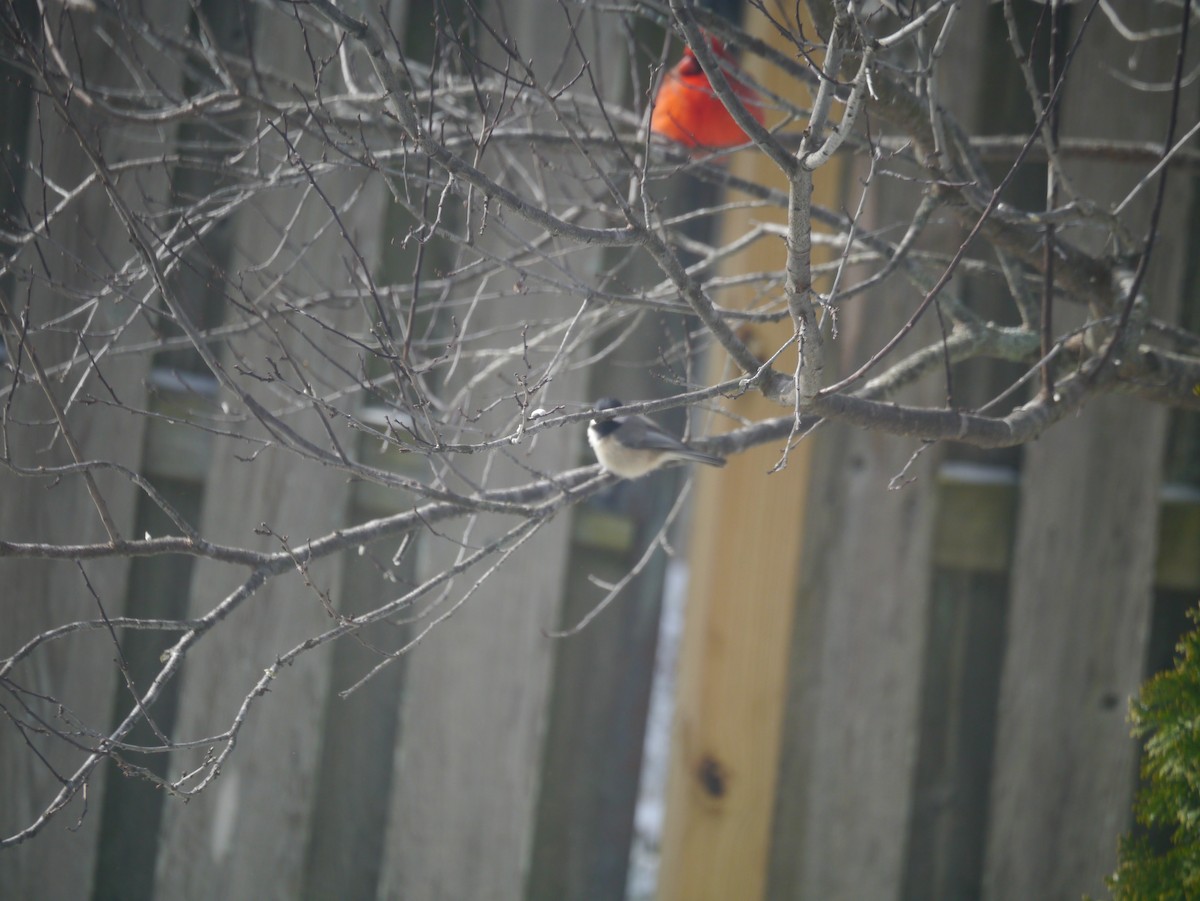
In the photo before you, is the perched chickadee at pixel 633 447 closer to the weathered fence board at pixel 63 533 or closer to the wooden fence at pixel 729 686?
the wooden fence at pixel 729 686

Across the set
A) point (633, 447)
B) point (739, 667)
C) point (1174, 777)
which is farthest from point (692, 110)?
point (1174, 777)

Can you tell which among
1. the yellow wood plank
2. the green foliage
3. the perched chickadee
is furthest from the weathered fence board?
the green foliage

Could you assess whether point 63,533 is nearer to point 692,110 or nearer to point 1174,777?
point 692,110

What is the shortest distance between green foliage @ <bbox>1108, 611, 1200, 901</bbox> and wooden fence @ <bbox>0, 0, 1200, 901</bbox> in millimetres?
1014

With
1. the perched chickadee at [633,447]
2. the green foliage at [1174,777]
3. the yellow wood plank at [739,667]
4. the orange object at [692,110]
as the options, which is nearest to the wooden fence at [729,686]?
the yellow wood plank at [739,667]

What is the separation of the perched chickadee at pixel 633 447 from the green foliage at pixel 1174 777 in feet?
3.79

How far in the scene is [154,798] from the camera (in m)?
3.28

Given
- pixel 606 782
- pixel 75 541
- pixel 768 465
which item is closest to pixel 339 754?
pixel 606 782

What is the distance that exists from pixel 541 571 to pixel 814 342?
1719 millimetres

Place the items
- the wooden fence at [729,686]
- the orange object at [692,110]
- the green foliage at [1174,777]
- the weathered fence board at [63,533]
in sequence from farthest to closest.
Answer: the weathered fence board at [63,533]
the wooden fence at [729,686]
the orange object at [692,110]
the green foliage at [1174,777]

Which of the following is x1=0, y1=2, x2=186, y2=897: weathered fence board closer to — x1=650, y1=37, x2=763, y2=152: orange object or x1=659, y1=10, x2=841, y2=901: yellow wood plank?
x1=650, y1=37, x2=763, y2=152: orange object

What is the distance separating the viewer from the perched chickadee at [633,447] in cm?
283

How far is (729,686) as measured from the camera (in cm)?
310

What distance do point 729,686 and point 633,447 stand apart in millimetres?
772
